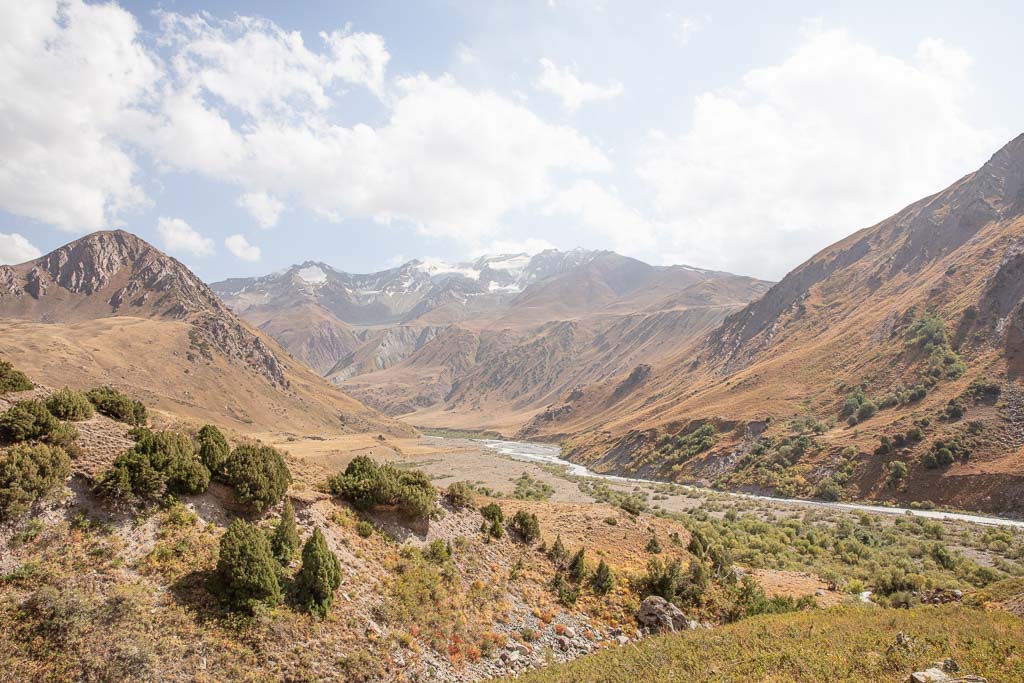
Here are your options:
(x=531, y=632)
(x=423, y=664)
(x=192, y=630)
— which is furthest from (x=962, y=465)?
(x=192, y=630)

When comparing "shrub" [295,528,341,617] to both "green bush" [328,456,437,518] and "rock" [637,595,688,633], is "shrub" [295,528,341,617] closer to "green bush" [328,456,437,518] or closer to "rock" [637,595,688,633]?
"green bush" [328,456,437,518]

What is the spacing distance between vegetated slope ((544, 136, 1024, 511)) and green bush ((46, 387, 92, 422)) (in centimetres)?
6290

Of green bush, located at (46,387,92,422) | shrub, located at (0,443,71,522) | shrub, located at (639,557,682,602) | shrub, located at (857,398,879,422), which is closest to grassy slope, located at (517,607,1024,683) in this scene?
shrub, located at (639,557,682,602)

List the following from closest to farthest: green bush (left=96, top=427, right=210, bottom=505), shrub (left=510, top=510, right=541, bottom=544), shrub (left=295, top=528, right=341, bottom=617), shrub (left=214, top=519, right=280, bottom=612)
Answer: shrub (left=214, top=519, right=280, bottom=612)
green bush (left=96, top=427, right=210, bottom=505)
shrub (left=295, top=528, right=341, bottom=617)
shrub (left=510, top=510, right=541, bottom=544)

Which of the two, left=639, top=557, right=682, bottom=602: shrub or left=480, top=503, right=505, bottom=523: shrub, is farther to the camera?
left=480, top=503, right=505, bottom=523: shrub

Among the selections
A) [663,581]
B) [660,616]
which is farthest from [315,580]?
[663,581]

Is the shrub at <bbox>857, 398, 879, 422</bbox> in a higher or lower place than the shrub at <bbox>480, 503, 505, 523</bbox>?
lower

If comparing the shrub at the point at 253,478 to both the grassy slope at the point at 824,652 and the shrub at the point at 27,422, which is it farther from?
the grassy slope at the point at 824,652

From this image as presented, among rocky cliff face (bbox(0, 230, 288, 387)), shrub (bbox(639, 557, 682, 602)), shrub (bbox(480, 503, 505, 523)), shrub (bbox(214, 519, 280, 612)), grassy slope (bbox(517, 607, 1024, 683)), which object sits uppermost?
rocky cliff face (bbox(0, 230, 288, 387))

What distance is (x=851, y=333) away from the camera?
314 feet

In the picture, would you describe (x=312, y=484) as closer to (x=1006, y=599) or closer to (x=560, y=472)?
(x=1006, y=599)

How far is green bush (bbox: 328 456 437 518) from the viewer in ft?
60.0

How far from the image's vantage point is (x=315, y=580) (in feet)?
43.2

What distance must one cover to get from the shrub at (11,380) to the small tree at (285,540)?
29.3ft
